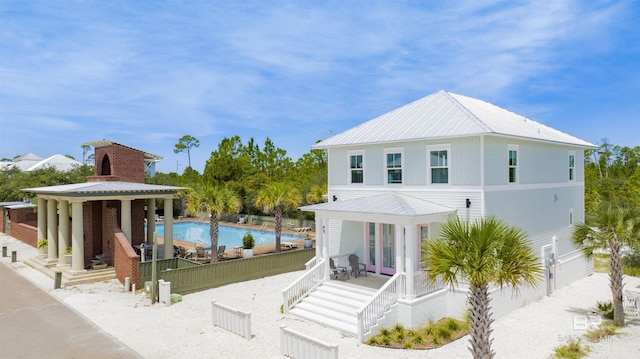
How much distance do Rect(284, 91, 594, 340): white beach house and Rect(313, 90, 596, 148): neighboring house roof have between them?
0.07m

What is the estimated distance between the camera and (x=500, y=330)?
47.5ft

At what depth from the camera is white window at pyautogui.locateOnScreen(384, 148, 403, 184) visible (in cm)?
1778

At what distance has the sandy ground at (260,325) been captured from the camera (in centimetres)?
1253

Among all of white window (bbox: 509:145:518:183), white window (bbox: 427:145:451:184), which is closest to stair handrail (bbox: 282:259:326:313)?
white window (bbox: 427:145:451:184)

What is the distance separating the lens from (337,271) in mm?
17766

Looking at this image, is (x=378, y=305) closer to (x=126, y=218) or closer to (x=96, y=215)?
(x=126, y=218)

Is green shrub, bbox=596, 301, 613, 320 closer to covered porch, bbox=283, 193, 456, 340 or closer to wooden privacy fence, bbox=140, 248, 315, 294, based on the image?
covered porch, bbox=283, 193, 456, 340

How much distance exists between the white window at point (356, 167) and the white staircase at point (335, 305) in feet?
15.9

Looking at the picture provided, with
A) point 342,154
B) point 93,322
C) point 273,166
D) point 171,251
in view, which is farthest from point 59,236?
point 273,166

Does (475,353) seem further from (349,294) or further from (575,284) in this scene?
(575,284)

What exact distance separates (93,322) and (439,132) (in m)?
14.2

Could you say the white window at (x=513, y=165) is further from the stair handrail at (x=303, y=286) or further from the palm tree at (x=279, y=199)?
the palm tree at (x=279, y=199)

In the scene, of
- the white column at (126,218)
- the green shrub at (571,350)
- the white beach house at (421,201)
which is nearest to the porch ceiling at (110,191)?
the white column at (126,218)

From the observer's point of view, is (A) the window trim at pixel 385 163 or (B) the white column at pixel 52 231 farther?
(B) the white column at pixel 52 231
